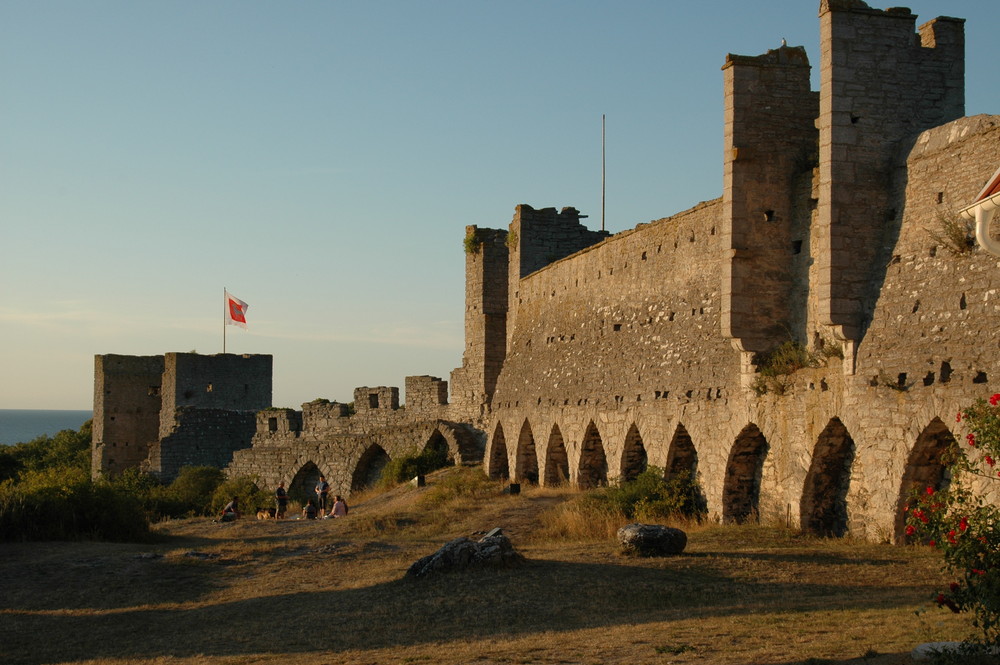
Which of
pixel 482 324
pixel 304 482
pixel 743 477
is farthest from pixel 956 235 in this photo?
pixel 304 482

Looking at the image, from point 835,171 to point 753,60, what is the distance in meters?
3.04

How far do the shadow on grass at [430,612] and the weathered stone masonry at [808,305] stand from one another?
281 centimetres

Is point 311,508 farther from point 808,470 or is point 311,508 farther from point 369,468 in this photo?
point 808,470

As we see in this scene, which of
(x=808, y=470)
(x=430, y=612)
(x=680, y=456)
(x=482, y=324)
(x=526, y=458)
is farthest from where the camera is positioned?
(x=482, y=324)

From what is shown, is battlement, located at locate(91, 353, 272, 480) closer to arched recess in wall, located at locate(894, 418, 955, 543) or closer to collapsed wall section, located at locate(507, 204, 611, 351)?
collapsed wall section, located at locate(507, 204, 611, 351)

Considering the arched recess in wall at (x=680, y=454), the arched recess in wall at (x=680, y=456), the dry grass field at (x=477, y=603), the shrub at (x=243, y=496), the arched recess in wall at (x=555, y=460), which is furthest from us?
the shrub at (x=243, y=496)

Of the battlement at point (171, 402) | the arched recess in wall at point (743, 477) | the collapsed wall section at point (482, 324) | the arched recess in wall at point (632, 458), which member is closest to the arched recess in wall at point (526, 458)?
the collapsed wall section at point (482, 324)

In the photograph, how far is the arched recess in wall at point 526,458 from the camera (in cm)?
2630

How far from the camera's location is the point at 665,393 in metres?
19.8

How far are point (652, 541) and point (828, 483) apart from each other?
10.1 feet

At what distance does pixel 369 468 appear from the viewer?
32.9 m

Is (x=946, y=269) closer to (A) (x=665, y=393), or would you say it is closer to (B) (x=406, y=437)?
(A) (x=665, y=393)

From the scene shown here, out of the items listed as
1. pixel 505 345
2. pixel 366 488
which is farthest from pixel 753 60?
pixel 366 488

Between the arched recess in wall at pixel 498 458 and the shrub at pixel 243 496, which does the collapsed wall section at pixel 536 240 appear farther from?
the shrub at pixel 243 496
